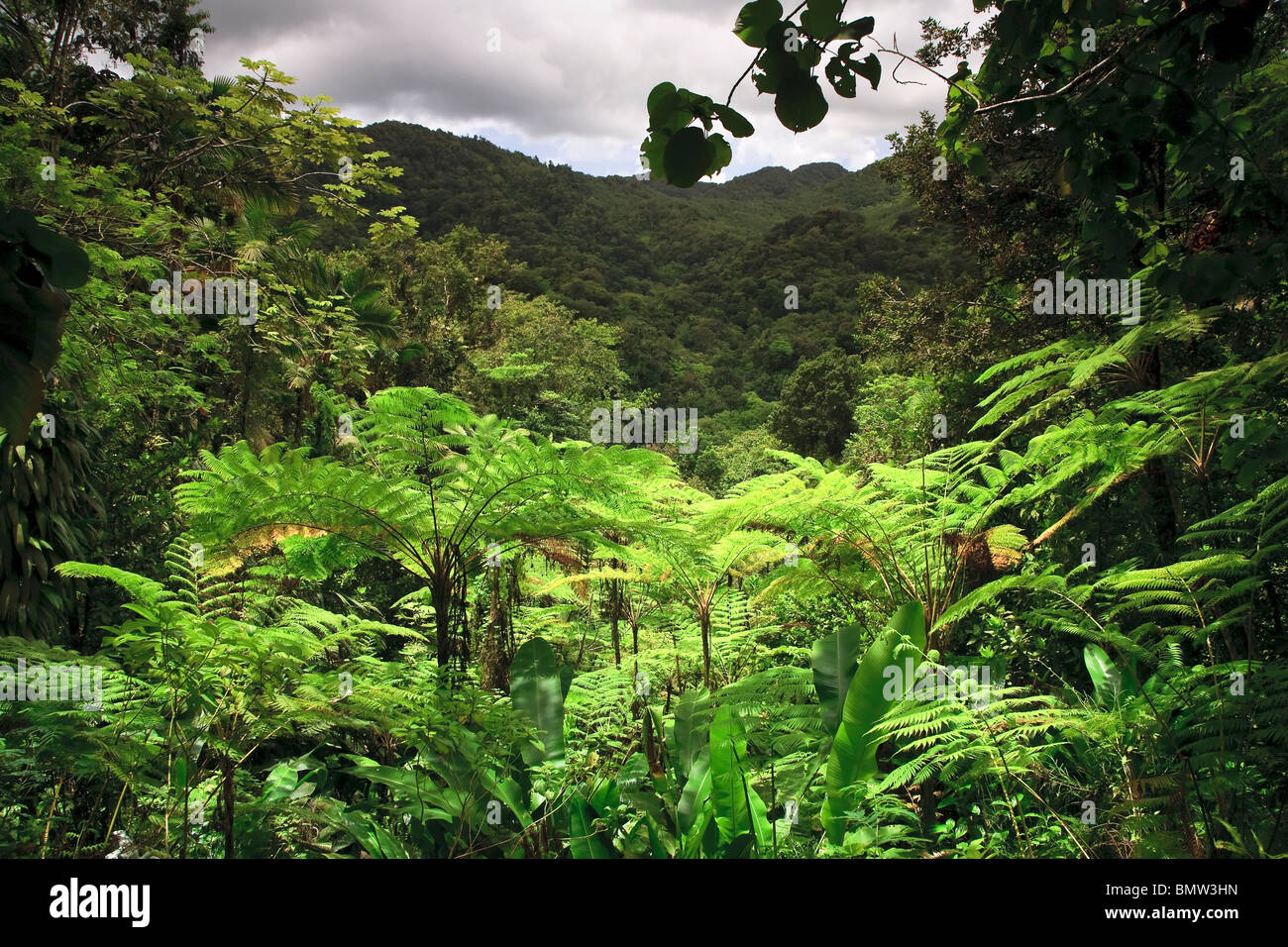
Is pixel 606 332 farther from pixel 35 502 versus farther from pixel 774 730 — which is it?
pixel 774 730

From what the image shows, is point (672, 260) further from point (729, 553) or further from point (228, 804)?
point (228, 804)

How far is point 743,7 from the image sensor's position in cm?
111

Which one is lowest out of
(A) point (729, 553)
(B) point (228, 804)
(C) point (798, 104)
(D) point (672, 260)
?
(B) point (228, 804)

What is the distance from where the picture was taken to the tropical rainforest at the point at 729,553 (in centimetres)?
170

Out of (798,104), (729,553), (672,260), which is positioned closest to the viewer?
(798,104)

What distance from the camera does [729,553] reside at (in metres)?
3.30

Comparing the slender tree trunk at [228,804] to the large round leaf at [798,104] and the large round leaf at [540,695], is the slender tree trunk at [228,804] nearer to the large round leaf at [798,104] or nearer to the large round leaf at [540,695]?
the large round leaf at [540,695]

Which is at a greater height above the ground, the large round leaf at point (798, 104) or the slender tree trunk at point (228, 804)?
the large round leaf at point (798, 104)

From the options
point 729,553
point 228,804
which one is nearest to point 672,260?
point 729,553

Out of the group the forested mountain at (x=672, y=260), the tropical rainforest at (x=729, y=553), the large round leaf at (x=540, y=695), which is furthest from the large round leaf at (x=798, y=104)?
the forested mountain at (x=672, y=260)

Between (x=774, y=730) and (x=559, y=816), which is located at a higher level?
(x=774, y=730)
